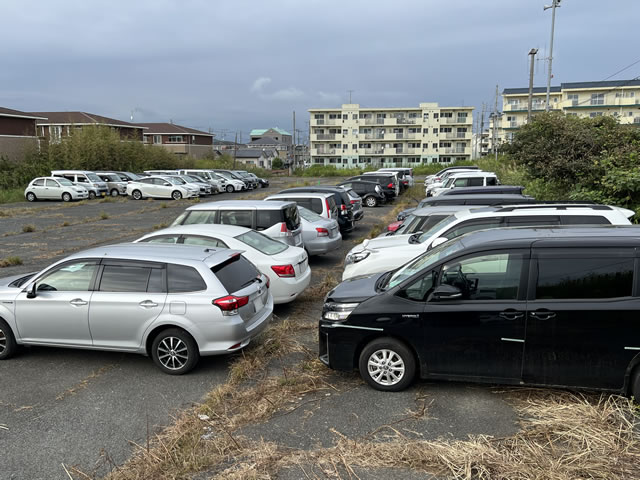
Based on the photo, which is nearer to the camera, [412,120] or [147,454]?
[147,454]

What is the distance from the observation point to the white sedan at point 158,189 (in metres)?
33.8

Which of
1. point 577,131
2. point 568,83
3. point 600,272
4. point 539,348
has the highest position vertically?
point 568,83

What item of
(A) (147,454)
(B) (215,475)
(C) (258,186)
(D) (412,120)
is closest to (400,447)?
(B) (215,475)

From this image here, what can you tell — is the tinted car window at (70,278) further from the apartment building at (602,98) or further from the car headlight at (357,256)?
the apartment building at (602,98)

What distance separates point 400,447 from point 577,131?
14.4 meters

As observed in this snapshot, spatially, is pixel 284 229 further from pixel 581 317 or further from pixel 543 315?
pixel 581 317

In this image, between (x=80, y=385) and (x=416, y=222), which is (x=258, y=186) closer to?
(x=416, y=222)

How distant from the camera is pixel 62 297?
621cm

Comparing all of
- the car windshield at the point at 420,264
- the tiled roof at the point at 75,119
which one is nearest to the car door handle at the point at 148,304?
the car windshield at the point at 420,264

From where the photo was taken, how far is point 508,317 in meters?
4.98

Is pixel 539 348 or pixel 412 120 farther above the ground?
pixel 412 120

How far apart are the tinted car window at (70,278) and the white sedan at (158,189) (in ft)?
91.6

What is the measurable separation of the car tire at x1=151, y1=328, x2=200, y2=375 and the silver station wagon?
0.5 inches

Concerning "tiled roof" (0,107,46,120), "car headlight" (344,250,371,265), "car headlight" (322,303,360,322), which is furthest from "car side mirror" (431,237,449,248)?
"tiled roof" (0,107,46,120)
